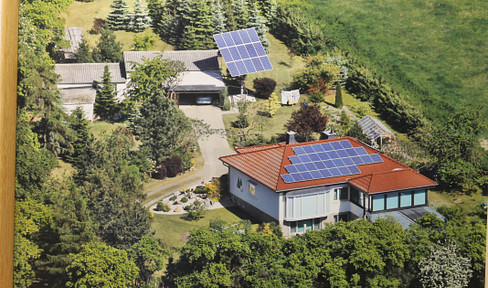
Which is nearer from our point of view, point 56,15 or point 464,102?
point 56,15

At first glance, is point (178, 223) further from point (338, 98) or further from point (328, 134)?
point (338, 98)

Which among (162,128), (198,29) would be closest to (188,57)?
(198,29)

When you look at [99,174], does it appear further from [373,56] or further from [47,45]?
[373,56]

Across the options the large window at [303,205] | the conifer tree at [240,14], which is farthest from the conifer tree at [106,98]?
the large window at [303,205]

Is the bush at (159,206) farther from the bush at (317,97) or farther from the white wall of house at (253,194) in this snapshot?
the bush at (317,97)

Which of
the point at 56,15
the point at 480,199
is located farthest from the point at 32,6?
the point at 480,199

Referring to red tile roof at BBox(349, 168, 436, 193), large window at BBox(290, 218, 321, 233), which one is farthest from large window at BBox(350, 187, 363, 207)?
large window at BBox(290, 218, 321, 233)
